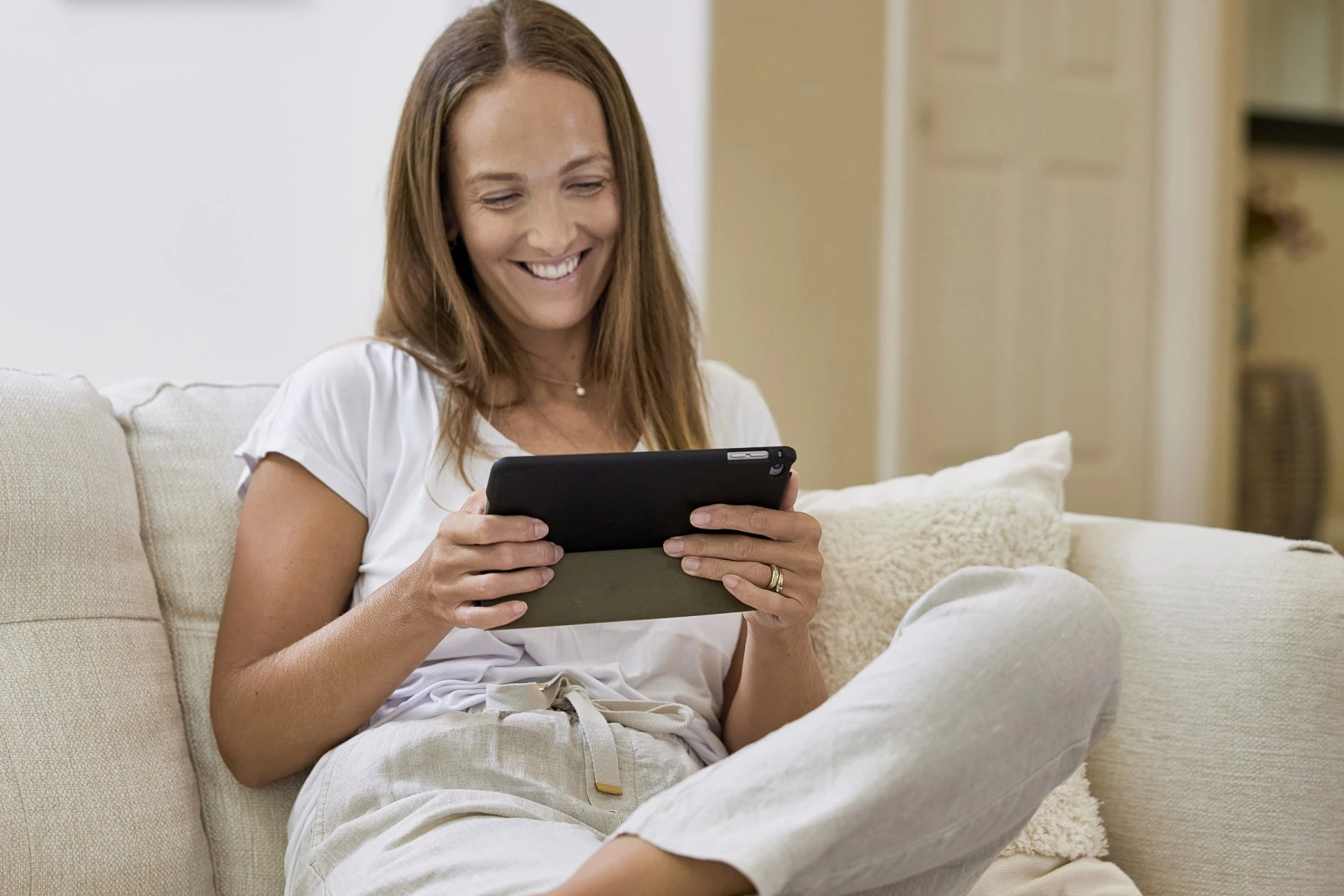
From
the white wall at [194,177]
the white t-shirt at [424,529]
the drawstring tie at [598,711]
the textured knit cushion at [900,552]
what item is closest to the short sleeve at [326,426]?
the white t-shirt at [424,529]

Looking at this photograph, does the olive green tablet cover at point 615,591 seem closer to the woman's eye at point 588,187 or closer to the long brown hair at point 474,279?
the long brown hair at point 474,279

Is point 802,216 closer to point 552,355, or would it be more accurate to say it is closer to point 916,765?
point 552,355

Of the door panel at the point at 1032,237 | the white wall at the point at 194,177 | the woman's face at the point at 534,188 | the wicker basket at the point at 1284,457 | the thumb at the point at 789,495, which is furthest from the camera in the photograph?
the wicker basket at the point at 1284,457

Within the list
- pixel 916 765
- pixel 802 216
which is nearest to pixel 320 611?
pixel 916 765

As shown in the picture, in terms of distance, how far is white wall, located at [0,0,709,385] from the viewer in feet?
7.61

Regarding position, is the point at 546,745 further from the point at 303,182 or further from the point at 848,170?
the point at 848,170

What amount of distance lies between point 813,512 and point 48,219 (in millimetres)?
1621

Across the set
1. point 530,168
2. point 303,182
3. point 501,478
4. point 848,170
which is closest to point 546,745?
point 501,478

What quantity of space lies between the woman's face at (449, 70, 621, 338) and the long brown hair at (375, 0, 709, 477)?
20mm

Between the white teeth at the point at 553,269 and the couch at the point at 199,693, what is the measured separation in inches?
15.0

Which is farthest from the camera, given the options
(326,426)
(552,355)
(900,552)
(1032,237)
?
(1032,237)

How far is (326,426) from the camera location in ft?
4.07

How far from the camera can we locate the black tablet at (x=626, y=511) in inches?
39.6

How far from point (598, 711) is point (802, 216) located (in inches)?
83.7
